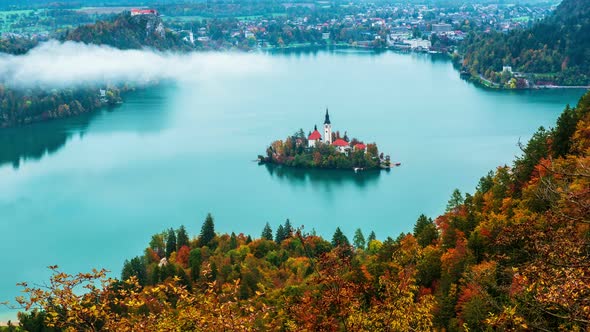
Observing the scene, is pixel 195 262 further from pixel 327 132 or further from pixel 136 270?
pixel 327 132

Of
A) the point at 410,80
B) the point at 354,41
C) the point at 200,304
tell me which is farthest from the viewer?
the point at 354,41

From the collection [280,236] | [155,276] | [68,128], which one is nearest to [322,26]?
[68,128]

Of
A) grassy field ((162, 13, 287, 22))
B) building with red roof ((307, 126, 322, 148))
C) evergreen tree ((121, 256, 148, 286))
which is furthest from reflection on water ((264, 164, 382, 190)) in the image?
grassy field ((162, 13, 287, 22))

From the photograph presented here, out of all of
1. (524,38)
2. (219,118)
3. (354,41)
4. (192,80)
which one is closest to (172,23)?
(354,41)

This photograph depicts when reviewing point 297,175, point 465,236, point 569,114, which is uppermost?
point 569,114

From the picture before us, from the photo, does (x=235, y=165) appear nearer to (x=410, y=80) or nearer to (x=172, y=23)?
(x=410, y=80)

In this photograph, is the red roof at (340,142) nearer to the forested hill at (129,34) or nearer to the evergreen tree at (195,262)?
the evergreen tree at (195,262)
